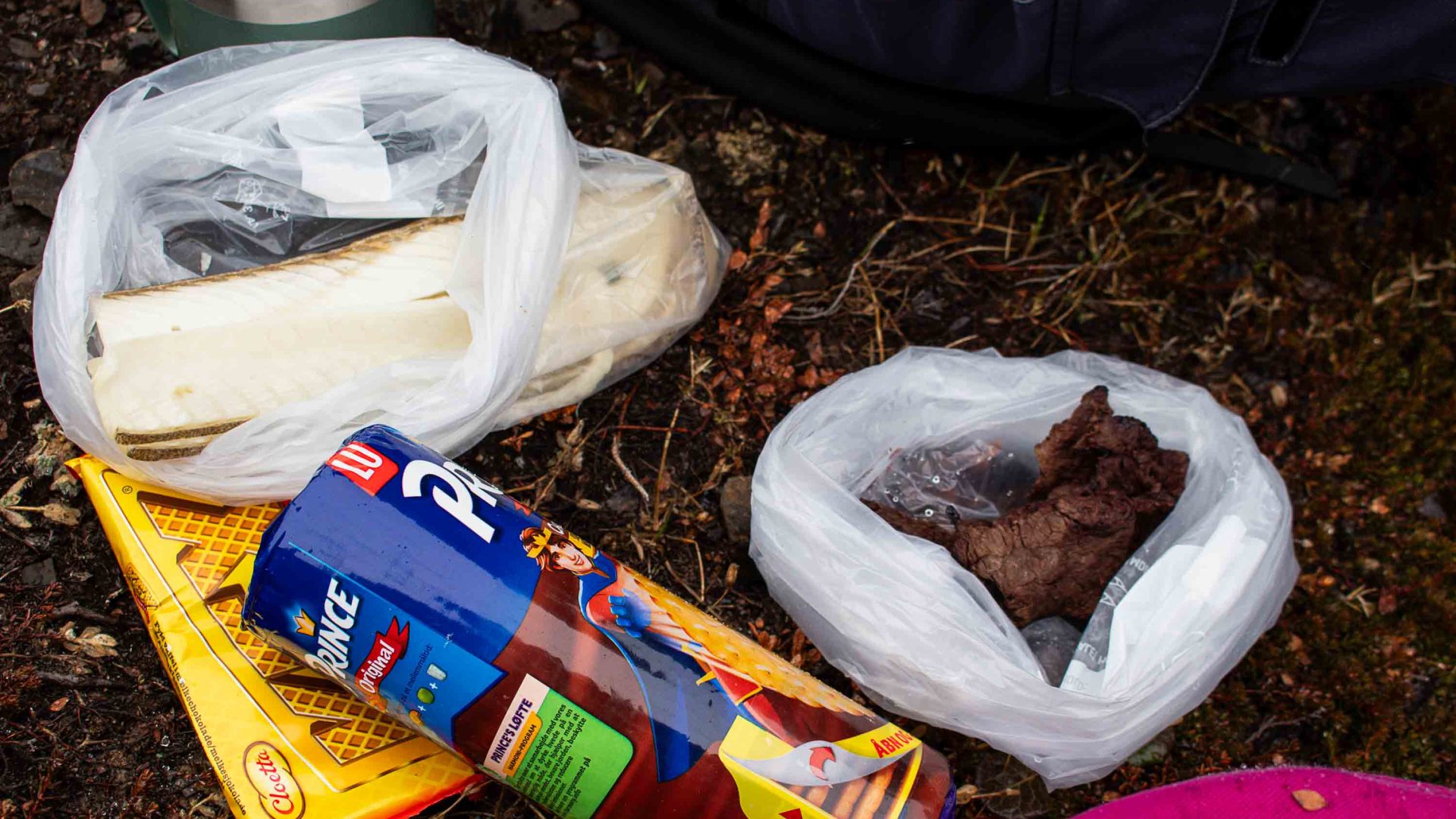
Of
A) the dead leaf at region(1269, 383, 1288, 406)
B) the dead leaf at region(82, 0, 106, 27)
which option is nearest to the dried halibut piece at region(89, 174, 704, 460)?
the dead leaf at region(82, 0, 106, 27)

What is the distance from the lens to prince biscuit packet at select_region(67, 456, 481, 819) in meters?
1.09

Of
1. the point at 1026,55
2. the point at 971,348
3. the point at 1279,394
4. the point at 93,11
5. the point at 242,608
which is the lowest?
the point at 1279,394

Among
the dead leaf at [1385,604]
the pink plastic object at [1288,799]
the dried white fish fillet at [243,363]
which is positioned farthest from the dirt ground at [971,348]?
the dried white fish fillet at [243,363]

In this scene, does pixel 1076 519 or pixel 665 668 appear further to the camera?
pixel 1076 519

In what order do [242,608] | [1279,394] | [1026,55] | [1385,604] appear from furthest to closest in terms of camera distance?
[1279,394]
[1385,604]
[1026,55]
[242,608]

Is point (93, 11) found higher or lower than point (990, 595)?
higher

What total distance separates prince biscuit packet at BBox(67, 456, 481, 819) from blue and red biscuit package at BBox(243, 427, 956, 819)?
13 centimetres

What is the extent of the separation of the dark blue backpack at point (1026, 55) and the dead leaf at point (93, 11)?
74 centimetres

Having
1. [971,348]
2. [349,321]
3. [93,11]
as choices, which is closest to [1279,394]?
[971,348]

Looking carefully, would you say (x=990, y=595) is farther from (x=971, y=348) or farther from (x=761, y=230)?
(x=761, y=230)

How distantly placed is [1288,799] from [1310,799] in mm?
26

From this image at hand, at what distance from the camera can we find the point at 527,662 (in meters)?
0.97

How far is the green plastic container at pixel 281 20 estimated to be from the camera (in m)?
1.31

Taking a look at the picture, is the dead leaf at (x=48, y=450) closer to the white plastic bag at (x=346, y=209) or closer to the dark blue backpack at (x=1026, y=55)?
the white plastic bag at (x=346, y=209)
